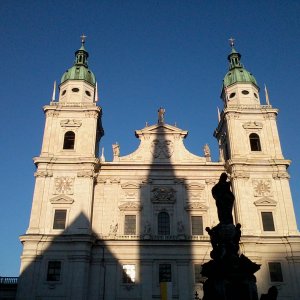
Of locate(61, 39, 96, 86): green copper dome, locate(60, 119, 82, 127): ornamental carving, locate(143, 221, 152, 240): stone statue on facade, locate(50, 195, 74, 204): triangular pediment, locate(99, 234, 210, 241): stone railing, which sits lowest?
locate(99, 234, 210, 241): stone railing

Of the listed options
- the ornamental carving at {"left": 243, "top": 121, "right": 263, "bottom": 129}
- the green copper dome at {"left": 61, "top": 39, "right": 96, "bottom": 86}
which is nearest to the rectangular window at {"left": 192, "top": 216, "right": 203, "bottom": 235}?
the ornamental carving at {"left": 243, "top": 121, "right": 263, "bottom": 129}

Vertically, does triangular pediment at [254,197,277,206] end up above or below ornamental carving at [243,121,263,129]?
below

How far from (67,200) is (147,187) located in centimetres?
645

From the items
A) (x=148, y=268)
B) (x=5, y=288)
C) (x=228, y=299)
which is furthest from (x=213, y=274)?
(x=5, y=288)

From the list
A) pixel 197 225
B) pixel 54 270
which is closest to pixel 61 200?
pixel 54 270

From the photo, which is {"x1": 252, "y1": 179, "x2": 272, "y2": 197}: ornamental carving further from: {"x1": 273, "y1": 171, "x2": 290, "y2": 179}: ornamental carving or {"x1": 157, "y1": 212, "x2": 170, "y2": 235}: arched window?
{"x1": 157, "y1": 212, "x2": 170, "y2": 235}: arched window

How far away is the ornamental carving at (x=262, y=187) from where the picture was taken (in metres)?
32.0

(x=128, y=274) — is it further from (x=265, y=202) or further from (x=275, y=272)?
(x=265, y=202)

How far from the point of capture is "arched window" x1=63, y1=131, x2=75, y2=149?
34.6 m

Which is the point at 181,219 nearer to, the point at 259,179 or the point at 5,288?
the point at 259,179

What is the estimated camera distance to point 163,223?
3162 cm

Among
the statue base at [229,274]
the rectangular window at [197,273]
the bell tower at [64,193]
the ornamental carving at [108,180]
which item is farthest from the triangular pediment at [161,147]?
the statue base at [229,274]

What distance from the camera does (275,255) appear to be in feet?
96.9

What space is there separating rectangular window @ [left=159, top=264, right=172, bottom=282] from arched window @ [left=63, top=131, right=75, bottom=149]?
12.6 m
